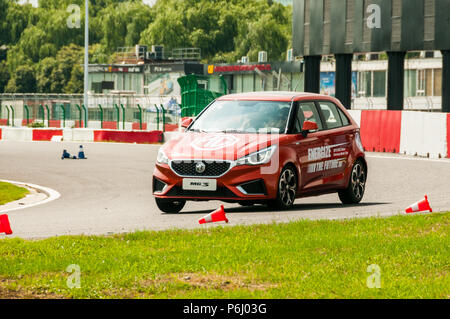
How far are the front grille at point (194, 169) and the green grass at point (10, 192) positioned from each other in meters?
3.95

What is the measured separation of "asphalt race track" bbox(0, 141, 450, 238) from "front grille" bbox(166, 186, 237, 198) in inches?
12.0

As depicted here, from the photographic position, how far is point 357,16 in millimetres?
40781

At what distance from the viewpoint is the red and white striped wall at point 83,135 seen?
39.5 meters

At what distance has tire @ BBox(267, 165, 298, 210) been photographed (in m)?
13.4

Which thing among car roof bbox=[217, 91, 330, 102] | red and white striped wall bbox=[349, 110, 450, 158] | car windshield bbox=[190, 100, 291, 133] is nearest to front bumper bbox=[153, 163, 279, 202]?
car windshield bbox=[190, 100, 291, 133]

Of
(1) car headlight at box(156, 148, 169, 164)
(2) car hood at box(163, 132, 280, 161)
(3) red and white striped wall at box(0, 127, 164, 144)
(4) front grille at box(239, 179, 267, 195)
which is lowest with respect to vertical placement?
(3) red and white striped wall at box(0, 127, 164, 144)

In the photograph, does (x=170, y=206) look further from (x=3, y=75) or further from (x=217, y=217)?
(x=3, y=75)

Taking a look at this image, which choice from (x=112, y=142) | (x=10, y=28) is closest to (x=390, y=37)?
(x=112, y=142)

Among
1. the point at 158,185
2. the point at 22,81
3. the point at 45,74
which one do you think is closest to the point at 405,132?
the point at 158,185

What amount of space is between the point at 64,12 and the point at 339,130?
102853 mm

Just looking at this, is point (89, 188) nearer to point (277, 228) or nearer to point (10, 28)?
point (277, 228)

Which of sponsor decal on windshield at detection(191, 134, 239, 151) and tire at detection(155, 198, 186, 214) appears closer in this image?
sponsor decal on windshield at detection(191, 134, 239, 151)

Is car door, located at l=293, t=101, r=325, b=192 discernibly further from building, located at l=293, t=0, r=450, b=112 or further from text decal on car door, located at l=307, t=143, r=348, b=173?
building, located at l=293, t=0, r=450, b=112

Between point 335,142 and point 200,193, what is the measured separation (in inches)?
102
